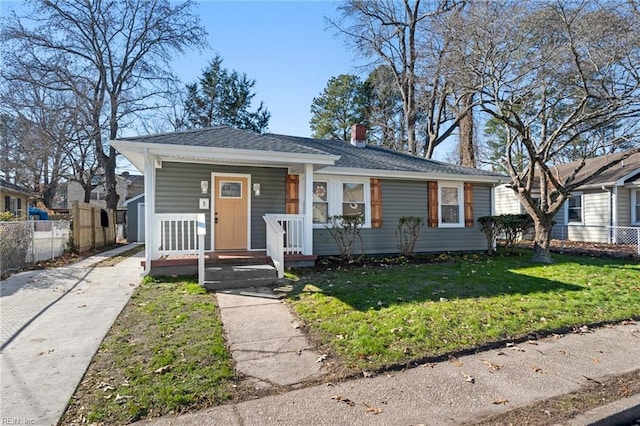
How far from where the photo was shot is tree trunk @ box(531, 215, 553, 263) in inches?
376

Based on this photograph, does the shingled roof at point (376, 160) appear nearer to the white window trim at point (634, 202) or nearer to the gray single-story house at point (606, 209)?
the gray single-story house at point (606, 209)

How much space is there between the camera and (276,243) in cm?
723

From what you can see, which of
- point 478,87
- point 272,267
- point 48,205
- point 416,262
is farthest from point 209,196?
point 48,205

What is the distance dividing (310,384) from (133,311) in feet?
10.6

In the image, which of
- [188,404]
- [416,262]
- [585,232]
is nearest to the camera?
[188,404]

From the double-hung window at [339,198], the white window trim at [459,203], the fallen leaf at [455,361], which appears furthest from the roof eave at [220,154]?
the fallen leaf at [455,361]

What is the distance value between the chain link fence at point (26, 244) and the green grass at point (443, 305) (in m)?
6.70

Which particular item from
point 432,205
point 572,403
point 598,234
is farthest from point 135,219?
point 598,234

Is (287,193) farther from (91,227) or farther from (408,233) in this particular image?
(91,227)

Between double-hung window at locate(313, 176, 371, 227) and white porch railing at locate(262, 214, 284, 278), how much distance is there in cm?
209

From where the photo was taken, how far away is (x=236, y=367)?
3441 mm

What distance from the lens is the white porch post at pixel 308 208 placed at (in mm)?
8141

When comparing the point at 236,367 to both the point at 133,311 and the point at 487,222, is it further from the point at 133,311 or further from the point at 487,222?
the point at 487,222

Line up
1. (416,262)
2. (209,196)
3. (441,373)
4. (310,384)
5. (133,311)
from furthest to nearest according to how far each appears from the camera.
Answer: (416,262)
(209,196)
(133,311)
(441,373)
(310,384)
